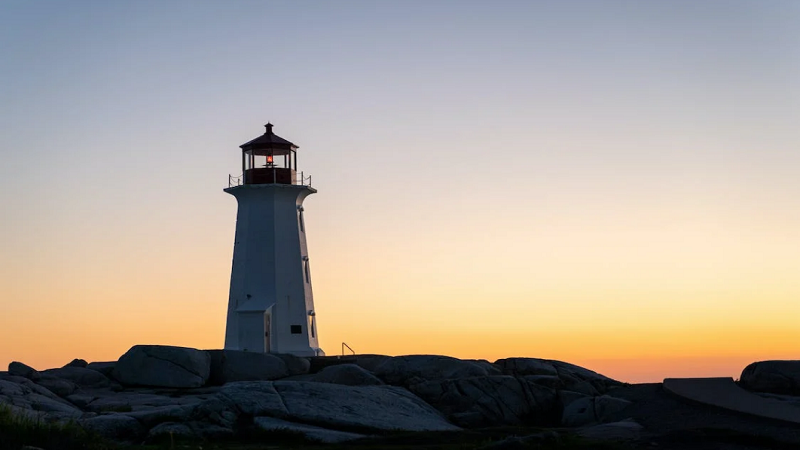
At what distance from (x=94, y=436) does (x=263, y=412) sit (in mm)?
4757

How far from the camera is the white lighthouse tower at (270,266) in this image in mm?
46750

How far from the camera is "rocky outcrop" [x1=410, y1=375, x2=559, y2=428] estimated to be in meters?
35.6

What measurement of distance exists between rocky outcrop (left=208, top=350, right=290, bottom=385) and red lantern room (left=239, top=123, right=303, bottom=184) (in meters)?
9.51

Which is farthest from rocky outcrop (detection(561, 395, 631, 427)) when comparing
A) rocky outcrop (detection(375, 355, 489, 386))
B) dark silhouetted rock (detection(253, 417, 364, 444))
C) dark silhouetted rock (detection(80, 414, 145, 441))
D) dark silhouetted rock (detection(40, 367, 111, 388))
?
dark silhouetted rock (detection(40, 367, 111, 388))

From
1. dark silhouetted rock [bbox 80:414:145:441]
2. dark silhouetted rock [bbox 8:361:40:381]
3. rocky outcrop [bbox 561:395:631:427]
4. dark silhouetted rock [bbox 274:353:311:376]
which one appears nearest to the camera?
dark silhouetted rock [bbox 80:414:145:441]

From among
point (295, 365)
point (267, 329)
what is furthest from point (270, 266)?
point (295, 365)

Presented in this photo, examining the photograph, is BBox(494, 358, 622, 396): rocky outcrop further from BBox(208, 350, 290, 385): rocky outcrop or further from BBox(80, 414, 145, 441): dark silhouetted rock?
BBox(80, 414, 145, 441): dark silhouetted rock

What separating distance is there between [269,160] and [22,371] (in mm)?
15129

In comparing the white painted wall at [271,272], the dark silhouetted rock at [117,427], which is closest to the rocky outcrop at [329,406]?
the dark silhouetted rock at [117,427]

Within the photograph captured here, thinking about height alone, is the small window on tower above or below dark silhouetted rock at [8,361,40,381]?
above

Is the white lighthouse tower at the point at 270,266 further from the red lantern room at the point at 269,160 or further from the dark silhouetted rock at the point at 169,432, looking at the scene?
the dark silhouetted rock at the point at 169,432

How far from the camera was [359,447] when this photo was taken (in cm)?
2475

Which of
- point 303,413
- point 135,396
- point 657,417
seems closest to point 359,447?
point 303,413

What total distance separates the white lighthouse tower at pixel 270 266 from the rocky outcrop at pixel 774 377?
17612 mm
